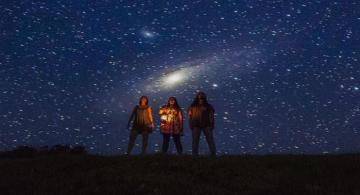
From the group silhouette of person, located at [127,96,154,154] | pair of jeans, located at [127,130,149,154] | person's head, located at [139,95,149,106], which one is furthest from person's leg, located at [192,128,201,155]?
person's head, located at [139,95,149,106]

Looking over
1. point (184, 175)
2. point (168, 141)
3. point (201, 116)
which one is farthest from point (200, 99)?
point (184, 175)

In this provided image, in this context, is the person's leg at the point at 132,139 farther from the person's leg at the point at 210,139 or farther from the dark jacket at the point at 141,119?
the person's leg at the point at 210,139

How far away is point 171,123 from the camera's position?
17.0 meters

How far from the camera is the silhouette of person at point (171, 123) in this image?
1700 cm

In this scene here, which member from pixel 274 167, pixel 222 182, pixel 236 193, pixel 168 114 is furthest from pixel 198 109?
pixel 236 193

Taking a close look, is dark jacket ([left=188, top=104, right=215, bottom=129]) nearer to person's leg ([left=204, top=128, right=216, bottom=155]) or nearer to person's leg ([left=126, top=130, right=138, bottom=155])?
person's leg ([left=204, top=128, right=216, bottom=155])

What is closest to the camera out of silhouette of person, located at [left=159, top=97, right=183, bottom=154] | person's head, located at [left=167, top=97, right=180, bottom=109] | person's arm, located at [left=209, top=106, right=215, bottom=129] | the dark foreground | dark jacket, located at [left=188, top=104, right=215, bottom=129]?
the dark foreground

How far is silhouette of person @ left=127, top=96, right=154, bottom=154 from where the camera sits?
1709 centimetres

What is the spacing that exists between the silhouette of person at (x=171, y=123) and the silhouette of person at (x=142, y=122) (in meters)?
0.45

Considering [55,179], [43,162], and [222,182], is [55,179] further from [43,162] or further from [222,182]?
[222,182]

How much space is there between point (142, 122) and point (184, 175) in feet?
19.4

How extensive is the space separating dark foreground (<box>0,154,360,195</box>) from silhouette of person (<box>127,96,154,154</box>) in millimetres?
3264

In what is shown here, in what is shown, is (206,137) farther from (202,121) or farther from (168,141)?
(168,141)

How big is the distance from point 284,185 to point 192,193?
6.78 ft
